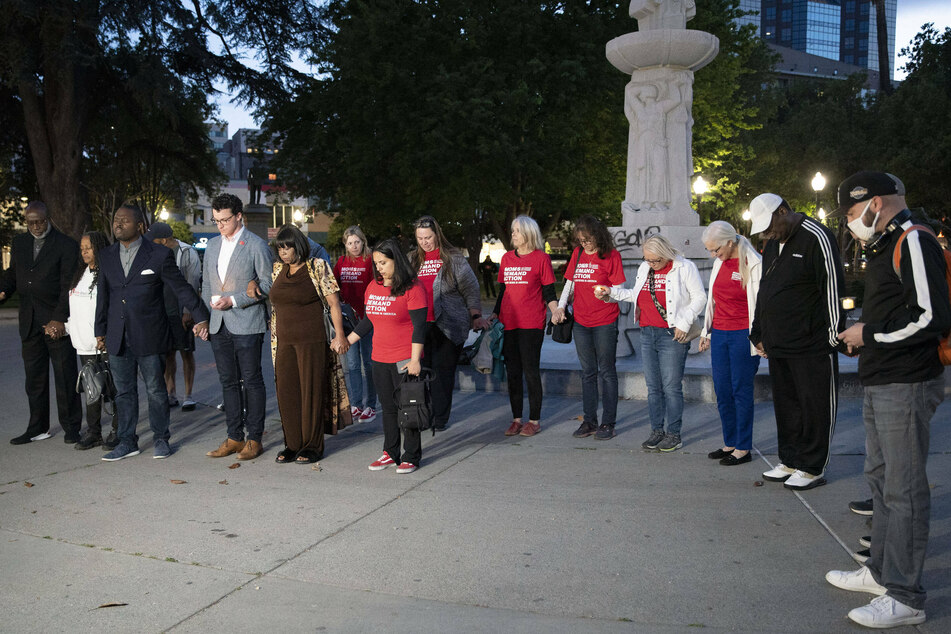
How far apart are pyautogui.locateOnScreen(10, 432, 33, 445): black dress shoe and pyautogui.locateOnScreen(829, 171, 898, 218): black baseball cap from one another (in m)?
6.73

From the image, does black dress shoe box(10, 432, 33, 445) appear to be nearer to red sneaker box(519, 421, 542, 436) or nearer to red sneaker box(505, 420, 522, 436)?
red sneaker box(505, 420, 522, 436)

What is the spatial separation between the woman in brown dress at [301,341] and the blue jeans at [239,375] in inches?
8.2

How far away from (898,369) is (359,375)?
18.8 feet

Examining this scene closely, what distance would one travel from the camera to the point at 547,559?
4367 millimetres

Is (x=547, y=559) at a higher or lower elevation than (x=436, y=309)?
lower

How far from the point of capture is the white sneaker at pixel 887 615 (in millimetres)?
3475

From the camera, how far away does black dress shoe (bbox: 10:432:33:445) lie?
7.33 meters

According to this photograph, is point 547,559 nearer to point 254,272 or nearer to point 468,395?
point 254,272

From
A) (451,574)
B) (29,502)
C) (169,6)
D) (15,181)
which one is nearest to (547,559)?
(451,574)

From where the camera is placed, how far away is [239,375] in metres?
6.87

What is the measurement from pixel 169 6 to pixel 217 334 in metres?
16.6

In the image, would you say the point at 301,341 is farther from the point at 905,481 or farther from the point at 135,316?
the point at 905,481

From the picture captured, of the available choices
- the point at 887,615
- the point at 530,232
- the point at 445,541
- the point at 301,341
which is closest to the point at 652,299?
the point at 530,232

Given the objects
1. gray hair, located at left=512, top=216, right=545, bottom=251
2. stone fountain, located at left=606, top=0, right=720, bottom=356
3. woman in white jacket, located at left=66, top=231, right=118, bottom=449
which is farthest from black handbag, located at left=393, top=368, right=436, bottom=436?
stone fountain, located at left=606, top=0, right=720, bottom=356
